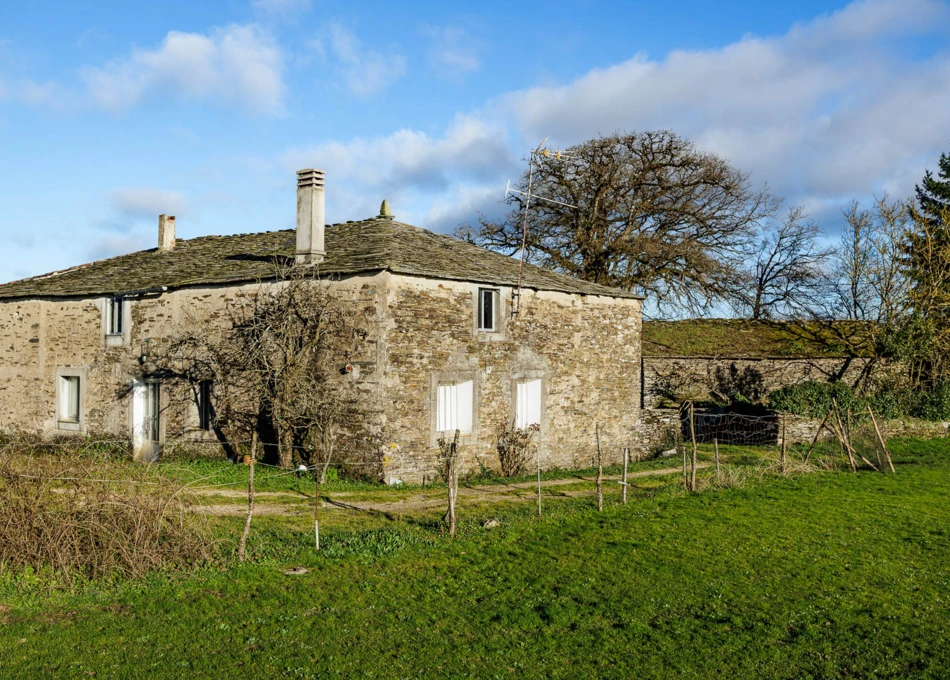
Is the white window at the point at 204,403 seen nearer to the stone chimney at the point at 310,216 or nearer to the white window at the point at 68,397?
the stone chimney at the point at 310,216

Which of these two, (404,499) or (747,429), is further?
(747,429)

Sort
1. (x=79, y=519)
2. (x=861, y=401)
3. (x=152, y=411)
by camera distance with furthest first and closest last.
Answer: (x=861, y=401)
(x=152, y=411)
(x=79, y=519)

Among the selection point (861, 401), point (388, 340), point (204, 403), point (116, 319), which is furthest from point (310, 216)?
point (861, 401)

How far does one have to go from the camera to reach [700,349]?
1214 inches

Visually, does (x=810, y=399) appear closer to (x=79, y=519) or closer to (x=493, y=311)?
(x=493, y=311)

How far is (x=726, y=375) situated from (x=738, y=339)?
2847 millimetres

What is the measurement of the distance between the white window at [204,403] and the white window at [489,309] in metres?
Result: 7.01

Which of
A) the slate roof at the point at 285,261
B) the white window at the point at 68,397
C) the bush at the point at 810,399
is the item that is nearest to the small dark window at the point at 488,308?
the slate roof at the point at 285,261

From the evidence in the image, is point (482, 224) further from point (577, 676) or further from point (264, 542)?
point (577, 676)

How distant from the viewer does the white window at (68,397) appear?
71.8 ft

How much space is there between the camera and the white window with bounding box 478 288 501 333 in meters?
19.3

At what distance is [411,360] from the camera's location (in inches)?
691

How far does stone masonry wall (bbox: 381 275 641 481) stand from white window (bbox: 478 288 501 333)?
0.74 feet

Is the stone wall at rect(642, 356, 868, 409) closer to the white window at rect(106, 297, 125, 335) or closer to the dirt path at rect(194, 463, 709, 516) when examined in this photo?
the dirt path at rect(194, 463, 709, 516)
